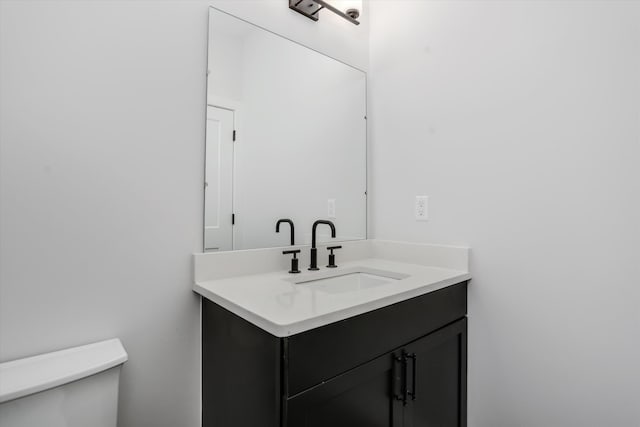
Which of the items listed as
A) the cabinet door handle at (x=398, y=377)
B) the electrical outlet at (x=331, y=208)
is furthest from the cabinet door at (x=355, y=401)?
the electrical outlet at (x=331, y=208)

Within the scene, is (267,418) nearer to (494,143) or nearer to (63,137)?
(63,137)

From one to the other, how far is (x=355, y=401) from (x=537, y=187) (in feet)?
3.30

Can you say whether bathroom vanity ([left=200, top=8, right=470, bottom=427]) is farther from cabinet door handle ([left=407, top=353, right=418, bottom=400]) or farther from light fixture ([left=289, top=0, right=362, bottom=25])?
light fixture ([left=289, top=0, right=362, bottom=25])

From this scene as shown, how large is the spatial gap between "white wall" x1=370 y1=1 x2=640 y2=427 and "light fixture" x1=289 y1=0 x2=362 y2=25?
0.29m

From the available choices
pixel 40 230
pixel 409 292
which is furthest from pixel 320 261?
pixel 40 230

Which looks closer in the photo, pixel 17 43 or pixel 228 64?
pixel 17 43

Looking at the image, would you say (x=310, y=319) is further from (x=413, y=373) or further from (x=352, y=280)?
(x=352, y=280)

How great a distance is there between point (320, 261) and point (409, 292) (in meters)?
0.57

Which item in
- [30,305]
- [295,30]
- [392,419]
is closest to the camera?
[30,305]

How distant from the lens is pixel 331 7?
1488mm

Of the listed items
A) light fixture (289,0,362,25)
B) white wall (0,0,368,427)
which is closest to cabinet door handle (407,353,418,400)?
white wall (0,0,368,427)

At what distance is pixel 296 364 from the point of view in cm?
77

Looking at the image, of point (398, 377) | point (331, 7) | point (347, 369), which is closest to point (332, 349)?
point (347, 369)

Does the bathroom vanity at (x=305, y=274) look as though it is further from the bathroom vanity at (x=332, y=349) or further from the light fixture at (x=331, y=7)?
the light fixture at (x=331, y=7)
